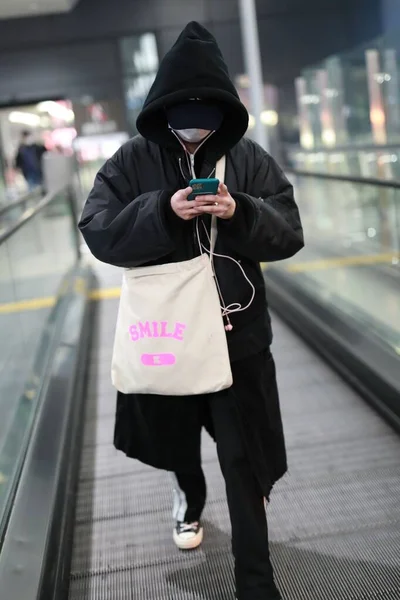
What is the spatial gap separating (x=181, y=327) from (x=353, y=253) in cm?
356

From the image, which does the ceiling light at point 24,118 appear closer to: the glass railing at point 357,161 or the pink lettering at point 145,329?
the glass railing at point 357,161

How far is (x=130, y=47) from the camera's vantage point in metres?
14.9

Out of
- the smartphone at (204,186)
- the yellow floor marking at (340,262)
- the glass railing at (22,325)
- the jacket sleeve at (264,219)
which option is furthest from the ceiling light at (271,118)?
the smartphone at (204,186)

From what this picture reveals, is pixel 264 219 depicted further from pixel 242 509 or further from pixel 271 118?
pixel 271 118

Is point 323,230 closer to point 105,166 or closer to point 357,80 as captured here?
point 357,80

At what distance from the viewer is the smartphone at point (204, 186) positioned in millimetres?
1781

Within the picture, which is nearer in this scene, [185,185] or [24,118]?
[185,185]

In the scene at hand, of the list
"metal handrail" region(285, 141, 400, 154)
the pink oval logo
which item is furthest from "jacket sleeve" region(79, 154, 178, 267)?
"metal handrail" region(285, 141, 400, 154)

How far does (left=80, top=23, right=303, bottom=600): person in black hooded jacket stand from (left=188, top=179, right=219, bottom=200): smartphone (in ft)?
0.07

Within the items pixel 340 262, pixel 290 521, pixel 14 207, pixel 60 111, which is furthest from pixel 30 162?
pixel 290 521

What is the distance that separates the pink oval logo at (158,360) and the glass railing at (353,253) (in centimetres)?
199

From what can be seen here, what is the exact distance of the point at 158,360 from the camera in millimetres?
2012

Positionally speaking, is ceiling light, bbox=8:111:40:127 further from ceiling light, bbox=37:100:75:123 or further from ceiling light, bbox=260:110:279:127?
ceiling light, bbox=260:110:279:127

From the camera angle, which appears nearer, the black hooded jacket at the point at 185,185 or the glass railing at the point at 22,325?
the black hooded jacket at the point at 185,185
